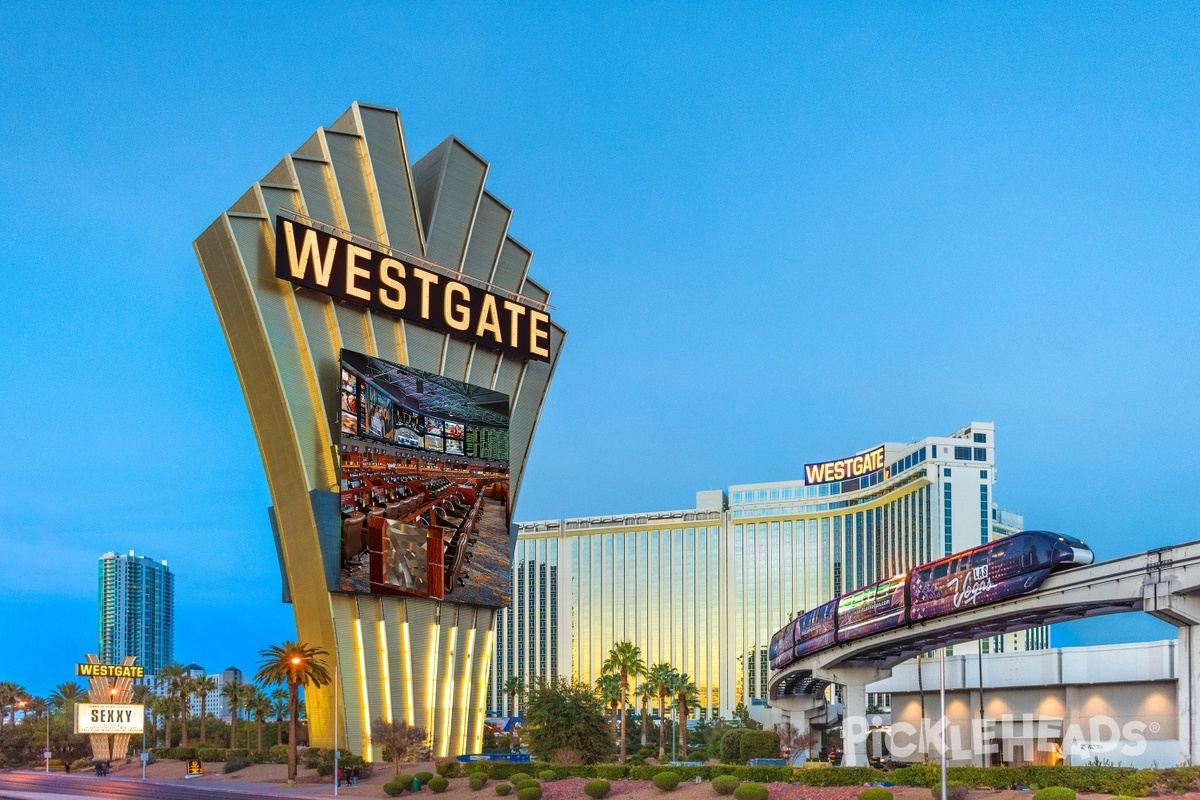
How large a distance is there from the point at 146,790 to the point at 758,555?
131m

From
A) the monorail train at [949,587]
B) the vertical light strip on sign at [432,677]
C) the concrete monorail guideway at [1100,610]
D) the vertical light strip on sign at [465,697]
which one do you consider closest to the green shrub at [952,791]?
the concrete monorail guideway at [1100,610]

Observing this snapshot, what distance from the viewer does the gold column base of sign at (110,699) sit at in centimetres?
8912

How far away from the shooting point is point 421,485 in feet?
237

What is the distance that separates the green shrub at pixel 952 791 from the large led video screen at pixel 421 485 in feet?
128

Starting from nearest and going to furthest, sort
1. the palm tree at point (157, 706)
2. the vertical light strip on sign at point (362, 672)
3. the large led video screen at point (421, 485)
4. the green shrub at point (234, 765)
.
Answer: the large led video screen at point (421, 485)
the vertical light strip on sign at point (362, 672)
the green shrub at point (234, 765)
the palm tree at point (157, 706)

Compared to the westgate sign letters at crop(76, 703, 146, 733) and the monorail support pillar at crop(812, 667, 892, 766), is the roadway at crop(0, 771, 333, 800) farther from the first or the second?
the monorail support pillar at crop(812, 667, 892, 766)

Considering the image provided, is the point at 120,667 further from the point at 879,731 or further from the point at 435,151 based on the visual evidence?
the point at 879,731

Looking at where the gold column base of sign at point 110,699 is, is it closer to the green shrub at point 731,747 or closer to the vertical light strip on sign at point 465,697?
the vertical light strip on sign at point 465,697

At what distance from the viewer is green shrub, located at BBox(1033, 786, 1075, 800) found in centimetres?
3575

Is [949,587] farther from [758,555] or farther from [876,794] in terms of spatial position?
[758,555]

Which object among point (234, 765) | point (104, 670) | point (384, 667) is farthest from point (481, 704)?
point (104, 670)

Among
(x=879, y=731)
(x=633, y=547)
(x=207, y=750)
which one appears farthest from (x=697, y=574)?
(x=207, y=750)

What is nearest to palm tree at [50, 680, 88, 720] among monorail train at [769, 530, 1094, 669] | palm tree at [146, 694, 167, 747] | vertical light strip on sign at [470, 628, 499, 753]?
palm tree at [146, 694, 167, 747]

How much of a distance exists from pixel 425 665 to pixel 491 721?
8107 cm
